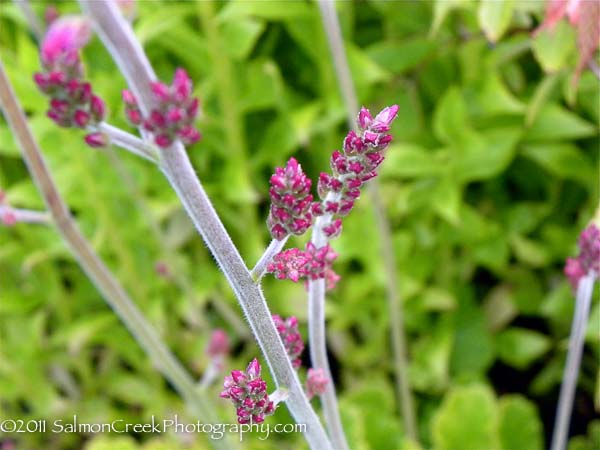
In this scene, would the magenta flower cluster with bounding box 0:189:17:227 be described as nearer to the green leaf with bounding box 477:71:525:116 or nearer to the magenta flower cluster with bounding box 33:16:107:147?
the magenta flower cluster with bounding box 33:16:107:147

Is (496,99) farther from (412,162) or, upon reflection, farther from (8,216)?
(8,216)

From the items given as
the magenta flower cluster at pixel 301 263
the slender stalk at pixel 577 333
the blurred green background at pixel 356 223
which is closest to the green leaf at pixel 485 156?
the blurred green background at pixel 356 223

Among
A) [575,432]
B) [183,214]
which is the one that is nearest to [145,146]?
[183,214]

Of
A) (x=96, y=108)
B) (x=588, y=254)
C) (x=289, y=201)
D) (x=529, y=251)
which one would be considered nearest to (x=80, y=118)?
(x=96, y=108)

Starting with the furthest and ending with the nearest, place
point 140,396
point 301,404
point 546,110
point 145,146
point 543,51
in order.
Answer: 1. point 140,396
2. point 546,110
3. point 543,51
4. point 301,404
5. point 145,146

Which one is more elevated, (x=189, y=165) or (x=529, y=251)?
(x=529, y=251)

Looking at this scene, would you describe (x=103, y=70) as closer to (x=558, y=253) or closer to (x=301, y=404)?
(x=558, y=253)

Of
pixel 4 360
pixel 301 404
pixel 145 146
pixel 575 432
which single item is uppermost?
pixel 4 360
